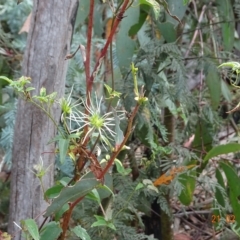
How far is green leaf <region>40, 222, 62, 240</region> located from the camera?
38.6 inches

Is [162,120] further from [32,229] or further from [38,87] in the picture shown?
[32,229]

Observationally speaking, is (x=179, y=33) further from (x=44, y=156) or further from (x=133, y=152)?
(x=44, y=156)

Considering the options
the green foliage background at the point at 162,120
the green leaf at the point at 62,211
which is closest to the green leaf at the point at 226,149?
the green foliage background at the point at 162,120

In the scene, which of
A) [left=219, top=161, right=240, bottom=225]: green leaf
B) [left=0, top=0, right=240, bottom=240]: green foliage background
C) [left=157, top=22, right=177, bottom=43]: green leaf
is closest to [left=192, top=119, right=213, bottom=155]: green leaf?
[left=0, top=0, right=240, bottom=240]: green foliage background

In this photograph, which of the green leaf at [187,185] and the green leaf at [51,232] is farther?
the green leaf at [187,185]

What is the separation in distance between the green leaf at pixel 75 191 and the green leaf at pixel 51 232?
5 cm

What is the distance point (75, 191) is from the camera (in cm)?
92

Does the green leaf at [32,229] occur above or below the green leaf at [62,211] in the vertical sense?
below

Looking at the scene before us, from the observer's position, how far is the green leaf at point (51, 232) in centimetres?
98

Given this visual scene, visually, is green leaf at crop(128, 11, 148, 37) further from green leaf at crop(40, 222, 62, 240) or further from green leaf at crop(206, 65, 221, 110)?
green leaf at crop(40, 222, 62, 240)

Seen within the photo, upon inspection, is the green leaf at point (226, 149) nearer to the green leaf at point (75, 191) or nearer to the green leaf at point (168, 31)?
the green leaf at point (168, 31)

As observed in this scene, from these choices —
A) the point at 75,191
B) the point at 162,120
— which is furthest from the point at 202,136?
the point at 75,191

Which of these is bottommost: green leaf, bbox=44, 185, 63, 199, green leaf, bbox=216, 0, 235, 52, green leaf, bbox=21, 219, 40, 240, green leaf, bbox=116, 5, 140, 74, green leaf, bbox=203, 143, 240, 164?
green leaf, bbox=21, 219, 40, 240

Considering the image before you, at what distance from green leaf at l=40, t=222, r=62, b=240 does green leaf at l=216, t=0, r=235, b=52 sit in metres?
0.79
